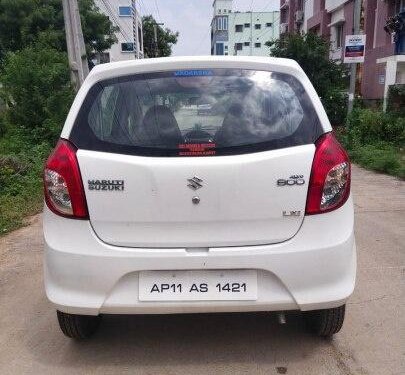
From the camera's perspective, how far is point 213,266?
2455mm

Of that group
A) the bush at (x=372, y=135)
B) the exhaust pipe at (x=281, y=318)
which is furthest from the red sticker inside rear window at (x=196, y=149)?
the bush at (x=372, y=135)

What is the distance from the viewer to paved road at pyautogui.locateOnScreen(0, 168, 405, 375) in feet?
8.96

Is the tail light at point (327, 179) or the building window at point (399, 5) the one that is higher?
the building window at point (399, 5)

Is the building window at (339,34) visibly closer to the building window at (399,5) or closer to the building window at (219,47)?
the building window at (399,5)

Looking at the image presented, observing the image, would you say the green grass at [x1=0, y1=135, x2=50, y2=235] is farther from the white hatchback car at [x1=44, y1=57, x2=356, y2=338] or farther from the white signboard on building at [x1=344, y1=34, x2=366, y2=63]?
the white signboard on building at [x1=344, y1=34, x2=366, y2=63]

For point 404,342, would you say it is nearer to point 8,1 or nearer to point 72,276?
point 72,276

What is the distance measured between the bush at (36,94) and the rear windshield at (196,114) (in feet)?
26.1

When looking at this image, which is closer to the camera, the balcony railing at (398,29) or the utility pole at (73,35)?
the utility pole at (73,35)

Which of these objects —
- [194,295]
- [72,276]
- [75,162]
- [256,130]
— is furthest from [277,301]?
[75,162]

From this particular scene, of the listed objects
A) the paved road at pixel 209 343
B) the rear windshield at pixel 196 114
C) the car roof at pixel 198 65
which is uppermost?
the car roof at pixel 198 65

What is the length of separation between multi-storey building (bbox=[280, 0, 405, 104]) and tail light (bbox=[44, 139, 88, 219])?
45.9 feet

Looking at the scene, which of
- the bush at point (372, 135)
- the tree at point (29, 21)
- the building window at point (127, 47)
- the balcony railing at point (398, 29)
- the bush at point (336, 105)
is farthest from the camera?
the building window at point (127, 47)

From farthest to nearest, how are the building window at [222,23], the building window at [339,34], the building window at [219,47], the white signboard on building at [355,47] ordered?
the building window at [222,23] < the building window at [219,47] < the building window at [339,34] < the white signboard on building at [355,47]

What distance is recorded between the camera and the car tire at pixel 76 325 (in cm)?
284
